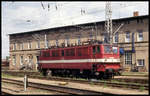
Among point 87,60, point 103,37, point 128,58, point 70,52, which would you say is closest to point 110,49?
point 87,60

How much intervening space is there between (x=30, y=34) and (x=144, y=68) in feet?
92.1

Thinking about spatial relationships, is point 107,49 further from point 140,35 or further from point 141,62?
point 140,35

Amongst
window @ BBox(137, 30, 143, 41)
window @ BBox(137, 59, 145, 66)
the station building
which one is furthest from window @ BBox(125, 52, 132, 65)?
window @ BBox(137, 30, 143, 41)

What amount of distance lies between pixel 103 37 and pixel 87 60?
57.0ft

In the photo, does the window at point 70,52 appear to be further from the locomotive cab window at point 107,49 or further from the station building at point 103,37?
the locomotive cab window at point 107,49

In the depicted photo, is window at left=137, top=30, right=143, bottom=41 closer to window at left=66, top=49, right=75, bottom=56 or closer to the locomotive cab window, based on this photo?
window at left=66, top=49, right=75, bottom=56

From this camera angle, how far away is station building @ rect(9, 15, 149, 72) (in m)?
37.2

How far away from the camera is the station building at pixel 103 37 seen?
37.2 meters

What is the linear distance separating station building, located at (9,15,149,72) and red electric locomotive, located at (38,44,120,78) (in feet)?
4.64

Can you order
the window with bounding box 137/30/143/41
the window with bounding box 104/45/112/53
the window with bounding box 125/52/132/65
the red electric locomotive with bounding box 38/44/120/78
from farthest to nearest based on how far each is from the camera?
the window with bounding box 125/52/132/65, the window with bounding box 137/30/143/41, the window with bounding box 104/45/112/53, the red electric locomotive with bounding box 38/44/120/78

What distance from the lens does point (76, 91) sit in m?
15.9

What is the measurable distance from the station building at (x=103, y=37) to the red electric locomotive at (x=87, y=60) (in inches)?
55.7

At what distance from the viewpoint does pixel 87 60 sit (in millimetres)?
24531

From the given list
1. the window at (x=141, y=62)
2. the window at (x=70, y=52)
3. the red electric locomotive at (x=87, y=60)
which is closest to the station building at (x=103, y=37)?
the window at (x=141, y=62)
